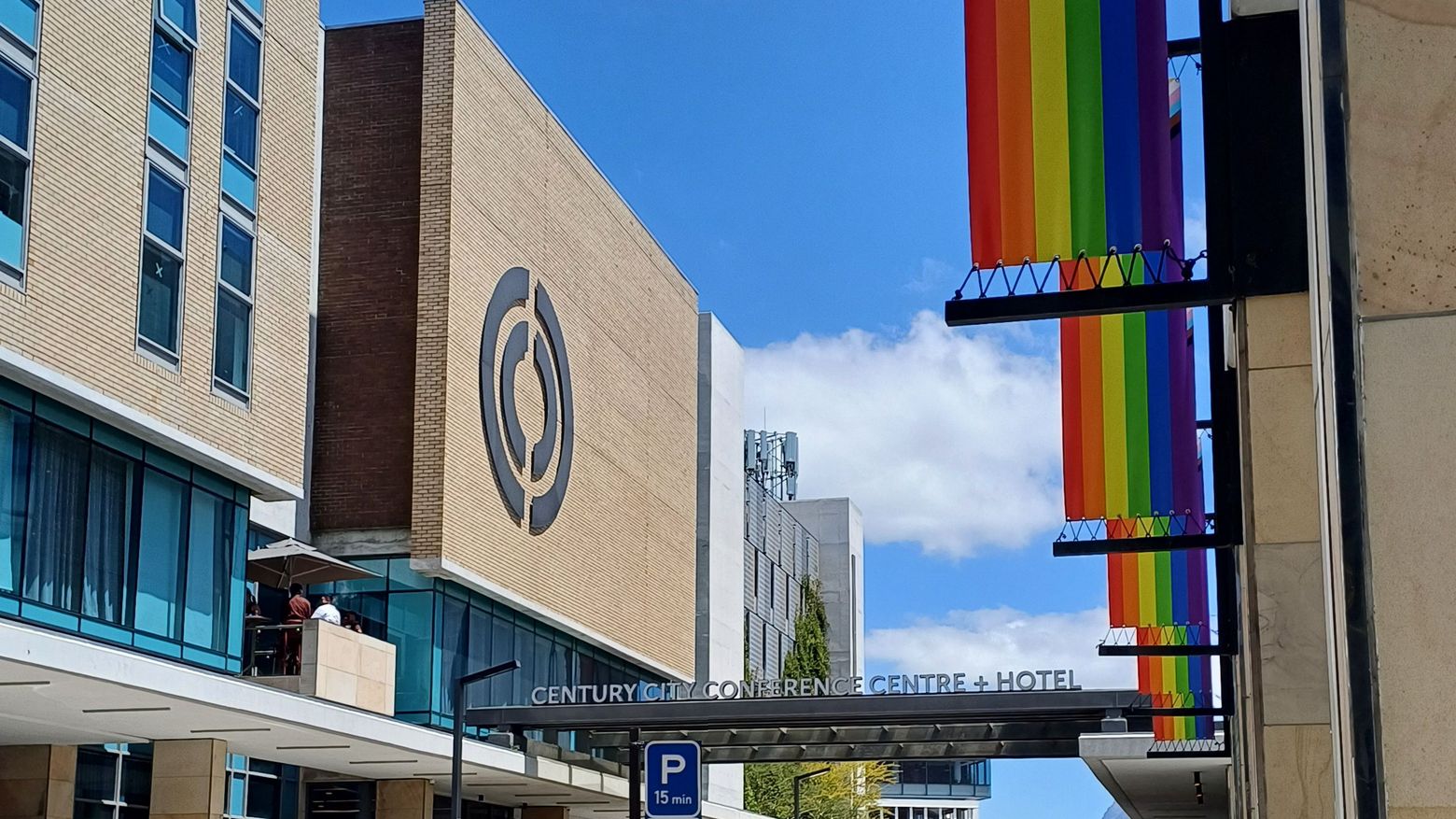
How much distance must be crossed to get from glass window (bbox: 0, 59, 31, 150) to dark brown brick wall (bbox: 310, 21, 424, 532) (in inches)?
598

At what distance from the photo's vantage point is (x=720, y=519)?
2315 inches

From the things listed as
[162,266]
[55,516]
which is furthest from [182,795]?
[162,266]

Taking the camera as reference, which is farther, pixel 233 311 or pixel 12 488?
A: pixel 233 311

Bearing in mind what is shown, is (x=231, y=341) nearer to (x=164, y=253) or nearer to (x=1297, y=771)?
(x=164, y=253)

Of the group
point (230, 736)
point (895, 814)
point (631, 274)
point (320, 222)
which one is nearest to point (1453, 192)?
point (230, 736)

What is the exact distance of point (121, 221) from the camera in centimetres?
2341

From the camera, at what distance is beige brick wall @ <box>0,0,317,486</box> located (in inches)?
862

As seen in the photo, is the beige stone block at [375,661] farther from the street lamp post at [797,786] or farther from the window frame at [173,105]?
the street lamp post at [797,786]

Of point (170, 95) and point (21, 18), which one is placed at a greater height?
point (170, 95)

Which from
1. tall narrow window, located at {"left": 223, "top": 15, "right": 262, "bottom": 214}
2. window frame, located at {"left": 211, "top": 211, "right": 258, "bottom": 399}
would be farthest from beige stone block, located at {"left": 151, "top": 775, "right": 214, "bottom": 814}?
tall narrow window, located at {"left": 223, "top": 15, "right": 262, "bottom": 214}

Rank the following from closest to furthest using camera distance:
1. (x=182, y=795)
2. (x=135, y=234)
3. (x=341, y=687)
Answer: (x=135, y=234) → (x=182, y=795) → (x=341, y=687)

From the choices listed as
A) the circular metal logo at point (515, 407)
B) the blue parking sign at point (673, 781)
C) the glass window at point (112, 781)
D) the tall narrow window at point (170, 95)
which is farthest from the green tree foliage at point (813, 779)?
the blue parking sign at point (673, 781)

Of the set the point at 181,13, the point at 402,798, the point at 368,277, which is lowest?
the point at 402,798

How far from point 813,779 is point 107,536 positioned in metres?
51.5
